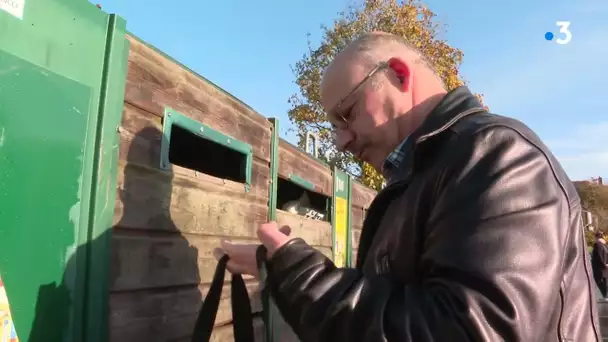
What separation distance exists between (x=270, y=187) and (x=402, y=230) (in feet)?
5.67

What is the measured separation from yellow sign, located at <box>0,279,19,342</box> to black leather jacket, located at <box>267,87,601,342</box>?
0.66 meters

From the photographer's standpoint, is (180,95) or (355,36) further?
(355,36)

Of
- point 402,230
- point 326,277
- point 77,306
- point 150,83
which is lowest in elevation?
point 77,306

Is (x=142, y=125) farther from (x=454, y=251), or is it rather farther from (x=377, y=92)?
(x=454, y=251)

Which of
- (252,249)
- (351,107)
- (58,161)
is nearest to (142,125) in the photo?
(58,161)

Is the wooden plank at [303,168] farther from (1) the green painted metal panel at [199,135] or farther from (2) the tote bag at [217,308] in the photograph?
(2) the tote bag at [217,308]

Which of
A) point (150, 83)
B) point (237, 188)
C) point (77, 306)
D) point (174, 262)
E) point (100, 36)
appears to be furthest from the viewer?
point (237, 188)

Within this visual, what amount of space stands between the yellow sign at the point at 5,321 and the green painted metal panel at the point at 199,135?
763mm

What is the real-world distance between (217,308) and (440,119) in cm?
99

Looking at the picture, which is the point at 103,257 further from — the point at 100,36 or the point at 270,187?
the point at 270,187

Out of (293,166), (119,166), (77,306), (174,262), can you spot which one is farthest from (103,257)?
(293,166)

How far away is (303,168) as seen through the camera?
3861mm

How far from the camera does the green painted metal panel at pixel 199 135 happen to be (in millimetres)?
2004

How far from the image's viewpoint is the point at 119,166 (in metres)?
1.75
